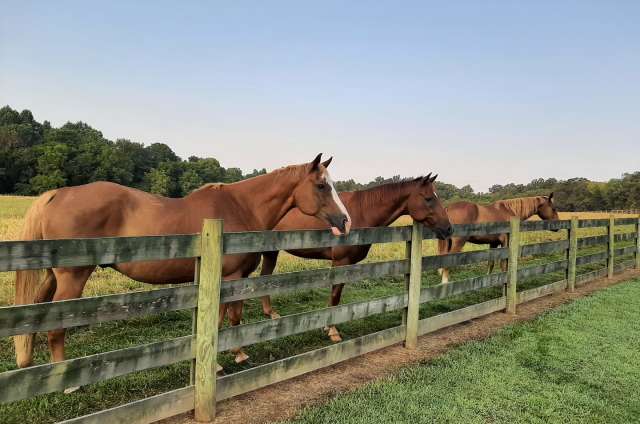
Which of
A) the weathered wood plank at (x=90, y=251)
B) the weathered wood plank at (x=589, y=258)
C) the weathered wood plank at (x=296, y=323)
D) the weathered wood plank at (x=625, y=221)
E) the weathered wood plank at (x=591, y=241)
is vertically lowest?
the weathered wood plank at (x=296, y=323)

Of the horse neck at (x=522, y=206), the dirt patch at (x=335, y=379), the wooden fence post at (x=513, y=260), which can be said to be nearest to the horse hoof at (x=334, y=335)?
the dirt patch at (x=335, y=379)

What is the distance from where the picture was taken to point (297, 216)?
681 cm

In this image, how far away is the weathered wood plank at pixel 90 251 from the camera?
2.27 metres

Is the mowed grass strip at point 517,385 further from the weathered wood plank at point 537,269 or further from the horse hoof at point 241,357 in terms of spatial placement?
the weathered wood plank at point 537,269

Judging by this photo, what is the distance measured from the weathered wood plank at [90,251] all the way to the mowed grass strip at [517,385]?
1.56 meters

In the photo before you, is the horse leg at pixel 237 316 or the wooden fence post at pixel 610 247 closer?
the horse leg at pixel 237 316

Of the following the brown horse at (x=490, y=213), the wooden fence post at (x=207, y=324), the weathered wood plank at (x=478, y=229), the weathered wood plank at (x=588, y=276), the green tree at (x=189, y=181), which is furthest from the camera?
the green tree at (x=189, y=181)

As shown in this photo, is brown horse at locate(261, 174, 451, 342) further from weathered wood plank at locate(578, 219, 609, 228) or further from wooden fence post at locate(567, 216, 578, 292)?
weathered wood plank at locate(578, 219, 609, 228)

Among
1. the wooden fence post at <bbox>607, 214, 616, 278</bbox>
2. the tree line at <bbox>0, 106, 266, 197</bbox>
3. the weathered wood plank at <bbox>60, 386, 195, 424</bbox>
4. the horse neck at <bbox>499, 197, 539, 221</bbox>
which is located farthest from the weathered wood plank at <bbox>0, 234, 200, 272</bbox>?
the tree line at <bbox>0, 106, 266, 197</bbox>

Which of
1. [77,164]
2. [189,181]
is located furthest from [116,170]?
[189,181]

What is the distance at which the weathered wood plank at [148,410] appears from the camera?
2.60 metres

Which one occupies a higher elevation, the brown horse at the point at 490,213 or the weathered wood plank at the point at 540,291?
the brown horse at the point at 490,213

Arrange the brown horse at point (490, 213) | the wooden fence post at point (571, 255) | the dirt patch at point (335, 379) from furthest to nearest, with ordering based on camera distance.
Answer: the brown horse at point (490, 213) → the wooden fence post at point (571, 255) → the dirt patch at point (335, 379)

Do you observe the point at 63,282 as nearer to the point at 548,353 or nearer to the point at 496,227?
the point at 548,353
